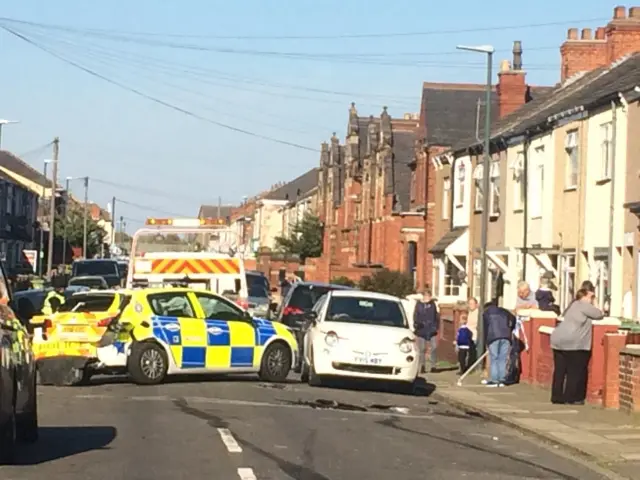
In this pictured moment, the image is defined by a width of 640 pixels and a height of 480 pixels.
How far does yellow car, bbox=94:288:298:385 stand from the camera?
1878 centimetres

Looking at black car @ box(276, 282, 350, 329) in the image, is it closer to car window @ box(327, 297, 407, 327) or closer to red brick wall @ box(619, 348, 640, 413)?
car window @ box(327, 297, 407, 327)

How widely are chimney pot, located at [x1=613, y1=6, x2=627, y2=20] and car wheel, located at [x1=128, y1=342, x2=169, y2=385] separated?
19.3 metres

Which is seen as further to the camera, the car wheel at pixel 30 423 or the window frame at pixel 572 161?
the window frame at pixel 572 161

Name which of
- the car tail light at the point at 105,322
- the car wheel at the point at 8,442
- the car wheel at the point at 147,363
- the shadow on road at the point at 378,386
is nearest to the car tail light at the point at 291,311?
the shadow on road at the point at 378,386

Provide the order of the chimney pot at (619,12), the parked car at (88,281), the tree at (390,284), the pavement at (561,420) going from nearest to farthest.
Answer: the pavement at (561,420) → the chimney pot at (619,12) → the parked car at (88,281) → the tree at (390,284)

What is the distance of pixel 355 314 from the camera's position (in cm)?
2053

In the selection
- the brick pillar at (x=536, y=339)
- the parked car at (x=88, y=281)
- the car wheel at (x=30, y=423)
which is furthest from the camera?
the parked car at (x=88, y=281)

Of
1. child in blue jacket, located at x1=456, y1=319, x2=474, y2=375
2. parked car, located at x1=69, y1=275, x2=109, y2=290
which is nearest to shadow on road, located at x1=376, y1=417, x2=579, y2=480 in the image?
child in blue jacket, located at x1=456, y1=319, x2=474, y2=375

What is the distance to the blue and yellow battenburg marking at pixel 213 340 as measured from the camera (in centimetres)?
1908

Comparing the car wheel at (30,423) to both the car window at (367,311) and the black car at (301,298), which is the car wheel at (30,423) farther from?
the black car at (301,298)

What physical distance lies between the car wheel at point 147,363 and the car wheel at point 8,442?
8286 millimetres

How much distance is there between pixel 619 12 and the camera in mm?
33406

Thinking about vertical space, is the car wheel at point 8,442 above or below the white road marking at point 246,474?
above

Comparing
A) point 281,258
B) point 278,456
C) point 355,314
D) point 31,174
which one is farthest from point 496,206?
point 31,174
